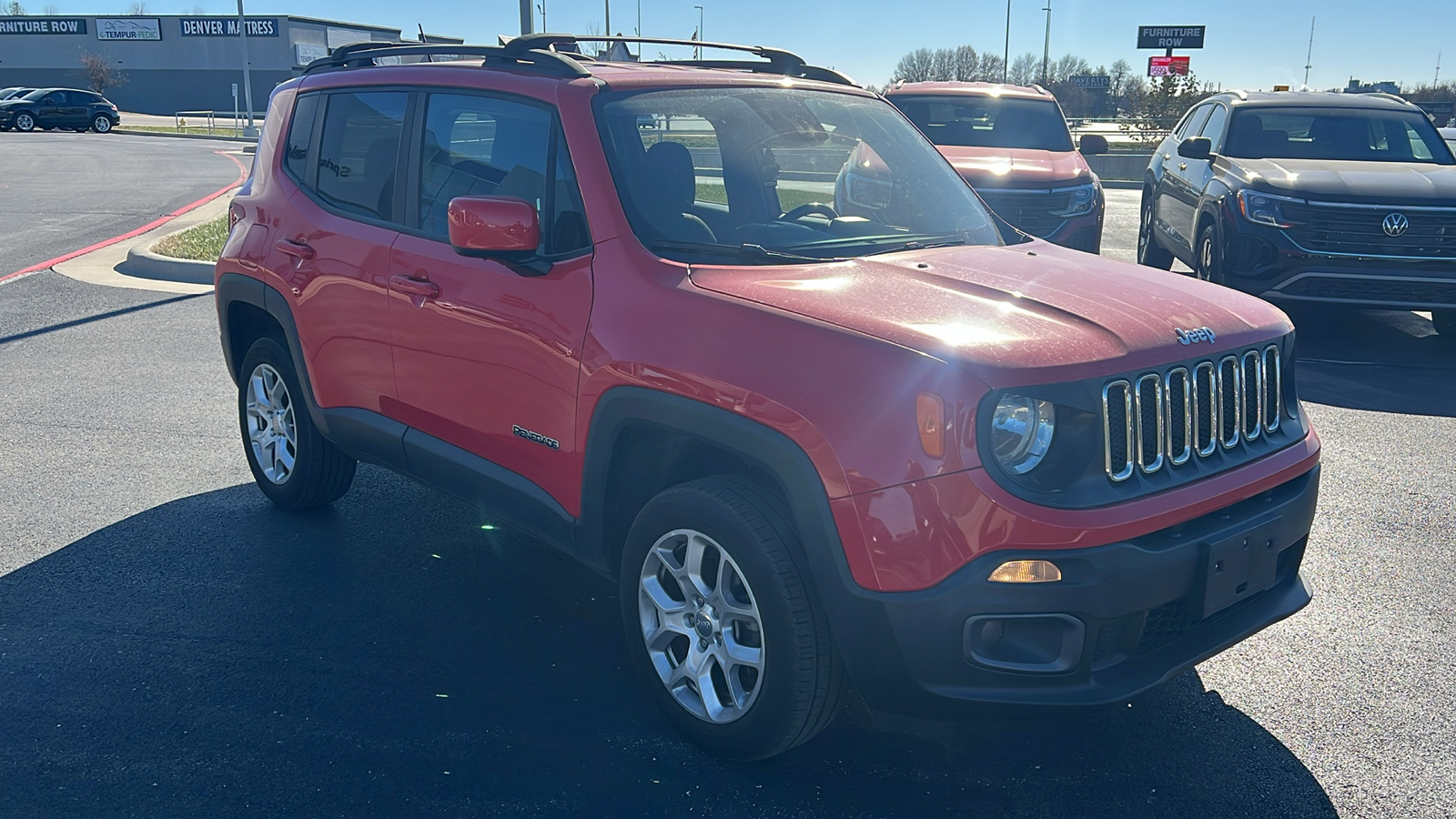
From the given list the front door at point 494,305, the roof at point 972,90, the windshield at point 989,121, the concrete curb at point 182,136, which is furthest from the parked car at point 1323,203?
the concrete curb at point 182,136

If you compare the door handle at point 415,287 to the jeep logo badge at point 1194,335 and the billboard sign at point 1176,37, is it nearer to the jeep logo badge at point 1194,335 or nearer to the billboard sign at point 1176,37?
the jeep logo badge at point 1194,335

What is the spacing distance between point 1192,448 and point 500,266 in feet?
6.94

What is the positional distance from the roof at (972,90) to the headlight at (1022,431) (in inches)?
403

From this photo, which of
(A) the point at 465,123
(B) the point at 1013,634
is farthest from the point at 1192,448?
(A) the point at 465,123

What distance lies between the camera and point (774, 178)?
3.95 meters

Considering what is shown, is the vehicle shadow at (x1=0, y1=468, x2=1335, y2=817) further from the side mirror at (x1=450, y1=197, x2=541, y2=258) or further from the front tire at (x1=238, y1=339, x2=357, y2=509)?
the side mirror at (x1=450, y1=197, x2=541, y2=258)

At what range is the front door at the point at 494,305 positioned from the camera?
356cm

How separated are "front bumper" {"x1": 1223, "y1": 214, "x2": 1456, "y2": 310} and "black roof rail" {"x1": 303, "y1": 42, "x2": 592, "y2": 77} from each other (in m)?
6.26

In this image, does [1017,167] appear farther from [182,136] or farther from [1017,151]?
[182,136]

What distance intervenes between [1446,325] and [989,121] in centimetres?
473

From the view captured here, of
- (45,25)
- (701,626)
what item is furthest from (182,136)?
(701,626)

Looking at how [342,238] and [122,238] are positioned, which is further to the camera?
[122,238]

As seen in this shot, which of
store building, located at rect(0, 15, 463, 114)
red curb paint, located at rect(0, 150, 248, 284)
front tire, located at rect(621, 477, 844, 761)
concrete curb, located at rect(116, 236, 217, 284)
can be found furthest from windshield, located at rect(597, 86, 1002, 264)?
store building, located at rect(0, 15, 463, 114)

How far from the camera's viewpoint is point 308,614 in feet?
13.7
